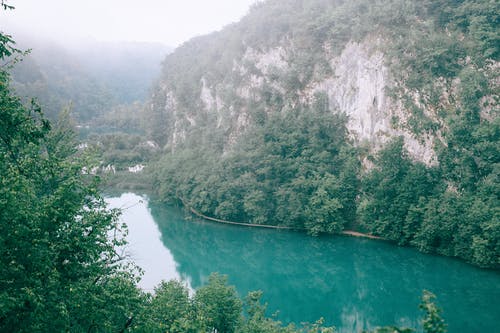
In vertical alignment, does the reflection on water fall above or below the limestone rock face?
below

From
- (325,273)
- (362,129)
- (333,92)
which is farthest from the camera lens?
(333,92)

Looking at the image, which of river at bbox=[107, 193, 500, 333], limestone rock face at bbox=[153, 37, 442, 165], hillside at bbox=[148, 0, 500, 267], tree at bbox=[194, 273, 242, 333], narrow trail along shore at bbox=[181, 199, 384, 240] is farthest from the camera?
limestone rock face at bbox=[153, 37, 442, 165]

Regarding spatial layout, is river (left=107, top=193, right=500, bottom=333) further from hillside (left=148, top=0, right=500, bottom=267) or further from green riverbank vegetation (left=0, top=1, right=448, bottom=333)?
green riverbank vegetation (left=0, top=1, right=448, bottom=333)

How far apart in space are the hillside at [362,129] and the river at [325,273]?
183cm

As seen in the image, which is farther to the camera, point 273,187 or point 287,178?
point 287,178

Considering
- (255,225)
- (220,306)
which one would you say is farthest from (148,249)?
(220,306)

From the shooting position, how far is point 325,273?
30844mm

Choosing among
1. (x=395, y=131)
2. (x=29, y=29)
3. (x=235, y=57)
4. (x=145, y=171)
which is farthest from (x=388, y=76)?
(x=29, y=29)

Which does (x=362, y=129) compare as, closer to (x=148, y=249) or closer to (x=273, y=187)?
(x=273, y=187)

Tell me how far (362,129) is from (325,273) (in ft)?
53.0

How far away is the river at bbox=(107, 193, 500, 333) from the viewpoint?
23.8m

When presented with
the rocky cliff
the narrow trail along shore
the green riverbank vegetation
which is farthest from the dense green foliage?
the green riverbank vegetation

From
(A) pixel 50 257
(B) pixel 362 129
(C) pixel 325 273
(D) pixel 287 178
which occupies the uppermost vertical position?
(A) pixel 50 257

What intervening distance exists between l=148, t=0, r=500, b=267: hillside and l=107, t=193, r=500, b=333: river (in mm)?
1826
